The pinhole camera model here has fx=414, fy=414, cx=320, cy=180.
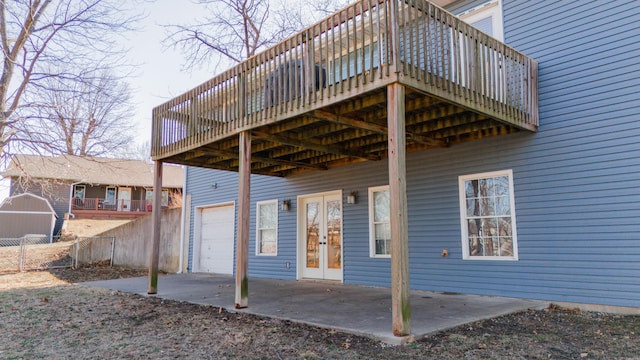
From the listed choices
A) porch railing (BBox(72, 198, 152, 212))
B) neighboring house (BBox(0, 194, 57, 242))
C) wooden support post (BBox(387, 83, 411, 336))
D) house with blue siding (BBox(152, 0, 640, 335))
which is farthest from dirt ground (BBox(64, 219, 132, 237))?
wooden support post (BBox(387, 83, 411, 336))

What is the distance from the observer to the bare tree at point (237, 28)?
16.7m

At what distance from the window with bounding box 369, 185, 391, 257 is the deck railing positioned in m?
3.16

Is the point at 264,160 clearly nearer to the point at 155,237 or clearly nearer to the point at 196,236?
the point at 155,237

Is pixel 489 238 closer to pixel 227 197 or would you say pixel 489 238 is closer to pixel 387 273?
pixel 387 273

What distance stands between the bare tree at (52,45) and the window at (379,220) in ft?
25.1

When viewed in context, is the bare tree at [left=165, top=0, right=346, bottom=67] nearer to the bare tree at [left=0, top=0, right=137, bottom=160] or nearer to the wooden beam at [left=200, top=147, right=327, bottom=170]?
the bare tree at [left=0, top=0, right=137, bottom=160]

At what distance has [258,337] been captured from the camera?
4570mm

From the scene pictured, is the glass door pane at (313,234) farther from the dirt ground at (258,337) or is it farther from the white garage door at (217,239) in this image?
the dirt ground at (258,337)

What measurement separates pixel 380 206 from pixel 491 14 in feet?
13.3

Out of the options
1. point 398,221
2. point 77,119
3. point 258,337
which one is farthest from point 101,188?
point 398,221

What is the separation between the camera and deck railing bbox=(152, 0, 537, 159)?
4609 mm

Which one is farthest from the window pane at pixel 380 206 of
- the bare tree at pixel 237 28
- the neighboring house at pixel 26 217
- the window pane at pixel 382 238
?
the neighboring house at pixel 26 217

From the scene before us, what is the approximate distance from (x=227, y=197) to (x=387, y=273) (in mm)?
5802

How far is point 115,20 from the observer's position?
10805 mm
